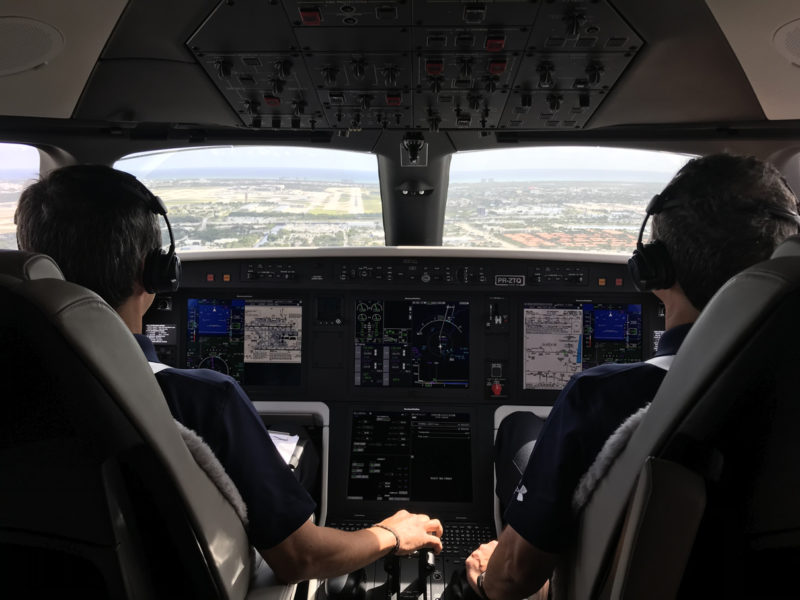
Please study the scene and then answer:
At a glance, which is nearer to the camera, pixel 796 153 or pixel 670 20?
pixel 670 20

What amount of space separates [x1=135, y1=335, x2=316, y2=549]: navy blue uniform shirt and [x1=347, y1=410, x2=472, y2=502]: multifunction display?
114cm

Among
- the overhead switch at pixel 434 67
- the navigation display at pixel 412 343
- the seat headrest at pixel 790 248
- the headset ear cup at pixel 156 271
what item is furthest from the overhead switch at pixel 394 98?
the seat headrest at pixel 790 248

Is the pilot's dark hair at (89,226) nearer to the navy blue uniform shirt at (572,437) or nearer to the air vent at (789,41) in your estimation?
the navy blue uniform shirt at (572,437)

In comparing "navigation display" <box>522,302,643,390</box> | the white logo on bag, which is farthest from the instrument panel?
the white logo on bag

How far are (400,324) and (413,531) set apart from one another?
0.98 meters

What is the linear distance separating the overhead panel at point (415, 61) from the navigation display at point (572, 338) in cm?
78

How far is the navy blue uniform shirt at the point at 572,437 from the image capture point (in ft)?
3.33

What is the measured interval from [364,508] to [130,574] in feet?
5.01

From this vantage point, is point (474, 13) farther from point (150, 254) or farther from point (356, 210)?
point (356, 210)

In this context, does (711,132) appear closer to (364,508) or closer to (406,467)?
(406,467)

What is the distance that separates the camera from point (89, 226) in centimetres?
112

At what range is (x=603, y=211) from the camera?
290 centimetres

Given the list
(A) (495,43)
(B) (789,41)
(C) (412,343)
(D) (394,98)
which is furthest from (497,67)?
(C) (412,343)

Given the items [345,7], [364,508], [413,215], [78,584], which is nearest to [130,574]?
[78,584]
